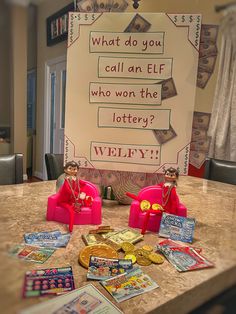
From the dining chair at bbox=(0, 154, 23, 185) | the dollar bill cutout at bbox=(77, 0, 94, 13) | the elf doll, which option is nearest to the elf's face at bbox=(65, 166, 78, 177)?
the elf doll

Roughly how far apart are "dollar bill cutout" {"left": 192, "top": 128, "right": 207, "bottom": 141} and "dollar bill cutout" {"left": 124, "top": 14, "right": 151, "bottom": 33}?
12.8 inches

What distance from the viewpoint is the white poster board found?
0.79 meters

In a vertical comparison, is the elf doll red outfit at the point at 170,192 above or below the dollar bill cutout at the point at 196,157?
below

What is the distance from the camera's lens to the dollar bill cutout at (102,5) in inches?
31.0

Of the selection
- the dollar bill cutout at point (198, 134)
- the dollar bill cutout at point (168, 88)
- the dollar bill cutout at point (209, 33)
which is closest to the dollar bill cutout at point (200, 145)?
the dollar bill cutout at point (198, 134)

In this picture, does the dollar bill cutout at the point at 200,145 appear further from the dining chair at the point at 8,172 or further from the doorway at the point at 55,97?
the dining chair at the point at 8,172

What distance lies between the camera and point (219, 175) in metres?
1.79

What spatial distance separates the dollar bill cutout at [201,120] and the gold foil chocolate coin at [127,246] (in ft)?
1.26

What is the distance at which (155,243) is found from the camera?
72 centimetres

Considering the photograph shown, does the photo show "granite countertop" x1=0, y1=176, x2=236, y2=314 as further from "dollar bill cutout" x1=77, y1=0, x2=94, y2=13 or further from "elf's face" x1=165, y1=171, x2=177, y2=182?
"dollar bill cutout" x1=77, y1=0, x2=94, y2=13

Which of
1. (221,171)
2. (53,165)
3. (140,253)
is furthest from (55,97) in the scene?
(221,171)

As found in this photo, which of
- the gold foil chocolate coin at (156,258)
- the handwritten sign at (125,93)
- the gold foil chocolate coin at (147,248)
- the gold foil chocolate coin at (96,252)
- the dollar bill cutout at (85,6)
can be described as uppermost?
the dollar bill cutout at (85,6)

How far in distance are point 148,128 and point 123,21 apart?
316 millimetres

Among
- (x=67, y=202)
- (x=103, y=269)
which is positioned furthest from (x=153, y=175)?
(x=103, y=269)
